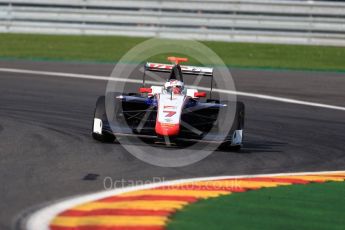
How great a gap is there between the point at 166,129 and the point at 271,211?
355 cm

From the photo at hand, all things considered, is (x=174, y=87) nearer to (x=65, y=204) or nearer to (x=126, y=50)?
(x=65, y=204)

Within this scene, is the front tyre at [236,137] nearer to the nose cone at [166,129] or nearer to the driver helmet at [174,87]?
the nose cone at [166,129]

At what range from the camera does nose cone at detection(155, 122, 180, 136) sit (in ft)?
36.9

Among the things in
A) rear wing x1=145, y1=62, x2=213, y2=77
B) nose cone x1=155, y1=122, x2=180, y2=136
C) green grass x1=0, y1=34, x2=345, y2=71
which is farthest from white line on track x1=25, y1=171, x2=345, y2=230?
green grass x1=0, y1=34, x2=345, y2=71

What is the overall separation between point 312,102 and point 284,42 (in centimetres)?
772

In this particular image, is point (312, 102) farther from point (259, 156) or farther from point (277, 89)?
point (259, 156)

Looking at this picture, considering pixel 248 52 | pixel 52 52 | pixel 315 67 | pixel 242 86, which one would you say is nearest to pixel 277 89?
pixel 242 86

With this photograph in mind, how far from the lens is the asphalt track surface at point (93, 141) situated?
29.3 ft

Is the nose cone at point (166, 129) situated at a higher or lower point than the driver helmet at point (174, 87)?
lower

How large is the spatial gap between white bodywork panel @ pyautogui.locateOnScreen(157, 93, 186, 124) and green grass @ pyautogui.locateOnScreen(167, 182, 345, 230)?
245 cm

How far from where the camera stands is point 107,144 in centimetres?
1161

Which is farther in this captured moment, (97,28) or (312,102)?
(97,28)

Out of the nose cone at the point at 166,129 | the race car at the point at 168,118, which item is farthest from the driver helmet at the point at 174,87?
the nose cone at the point at 166,129

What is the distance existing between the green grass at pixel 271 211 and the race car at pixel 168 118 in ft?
7.95
